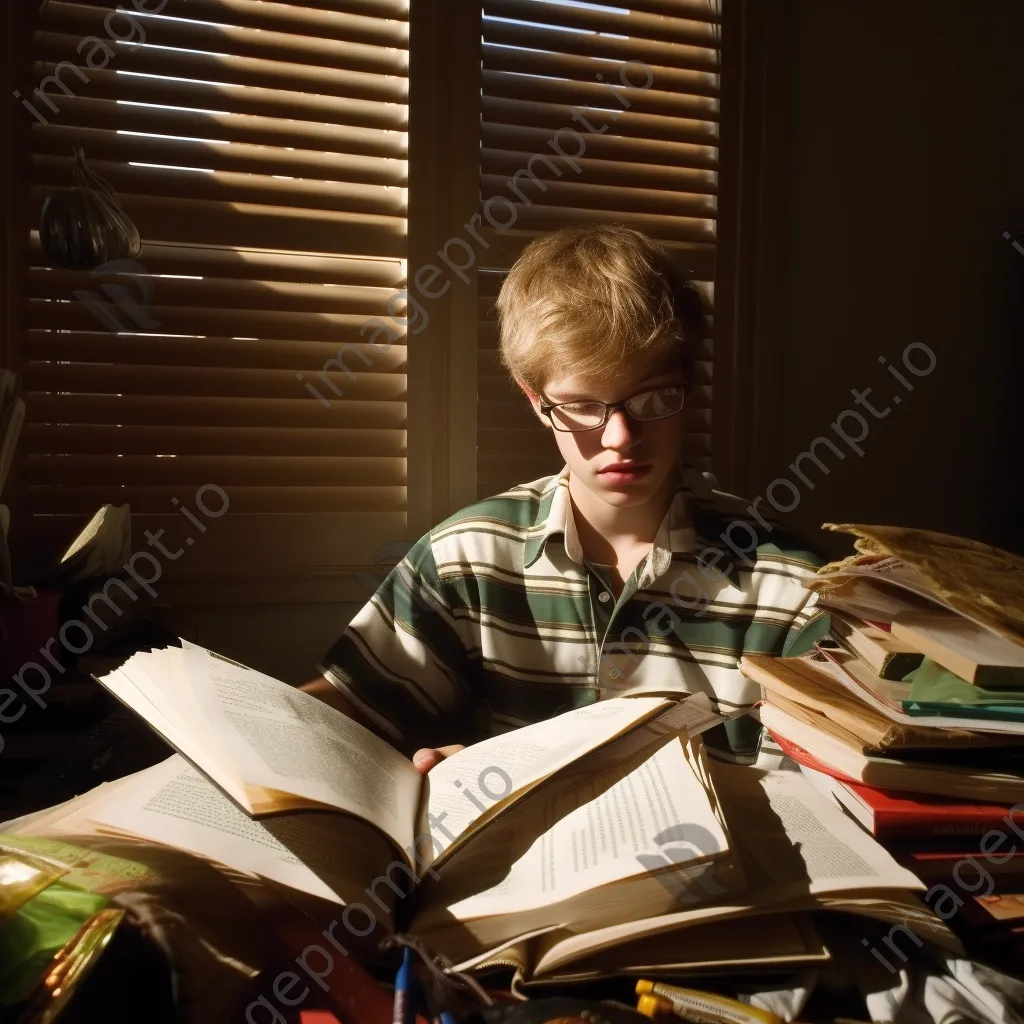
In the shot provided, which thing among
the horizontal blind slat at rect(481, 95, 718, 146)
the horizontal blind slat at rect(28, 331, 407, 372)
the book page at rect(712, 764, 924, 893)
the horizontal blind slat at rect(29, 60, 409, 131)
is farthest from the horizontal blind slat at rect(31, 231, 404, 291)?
the book page at rect(712, 764, 924, 893)

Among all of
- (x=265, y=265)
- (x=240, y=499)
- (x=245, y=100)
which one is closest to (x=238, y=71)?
(x=245, y=100)

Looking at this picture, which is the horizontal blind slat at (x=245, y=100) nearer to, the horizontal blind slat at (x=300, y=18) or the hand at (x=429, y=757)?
the horizontal blind slat at (x=300, y=18)

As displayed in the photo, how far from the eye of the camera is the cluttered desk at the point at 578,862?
43 cm

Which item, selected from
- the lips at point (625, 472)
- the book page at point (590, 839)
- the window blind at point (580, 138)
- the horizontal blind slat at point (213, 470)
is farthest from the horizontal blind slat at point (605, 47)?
the book page at point (590, 839)

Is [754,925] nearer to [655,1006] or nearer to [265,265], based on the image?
[655,1006]

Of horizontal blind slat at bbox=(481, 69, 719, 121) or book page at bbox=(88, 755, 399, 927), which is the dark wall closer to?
horizontal blind slat at bbox=(481, 69, 719, 121)

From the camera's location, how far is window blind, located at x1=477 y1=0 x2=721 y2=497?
4.54 feet

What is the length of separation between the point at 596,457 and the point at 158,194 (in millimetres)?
851

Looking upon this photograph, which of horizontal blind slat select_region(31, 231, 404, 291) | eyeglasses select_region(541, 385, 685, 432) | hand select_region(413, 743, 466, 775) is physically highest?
horizontal blind slat select_region(31, 231, 404, 291)

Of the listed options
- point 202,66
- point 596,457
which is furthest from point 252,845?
point 202,66

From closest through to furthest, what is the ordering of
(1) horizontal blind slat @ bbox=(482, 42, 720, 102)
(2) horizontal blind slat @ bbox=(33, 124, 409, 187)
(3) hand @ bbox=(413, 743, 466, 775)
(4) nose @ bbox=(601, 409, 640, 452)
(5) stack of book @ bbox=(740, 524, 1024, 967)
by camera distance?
1. (5) stack of book @ bbox=(740, 524, 1024, 967)
2. (3) hand @ bbox=(413, 743, 466, 775)
3. (4) nose @ bbox=(601, 409, 640, 452)
4. (2) horizontal blind slat @ bbox=(33, 124, 409, 187)
5. (1) horizontal blind slat @ bbox=(482, 42, 720, 102)

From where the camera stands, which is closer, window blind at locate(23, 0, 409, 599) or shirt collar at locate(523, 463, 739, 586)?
shirt collar at locate(523, 463, 739, 586)

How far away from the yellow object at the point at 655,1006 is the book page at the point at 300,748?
0.17 metres

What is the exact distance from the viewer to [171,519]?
4.16ft
